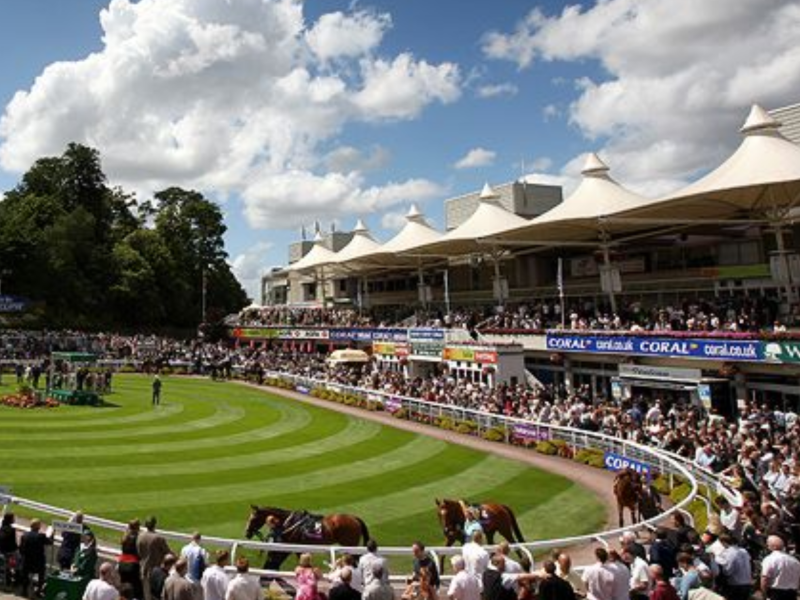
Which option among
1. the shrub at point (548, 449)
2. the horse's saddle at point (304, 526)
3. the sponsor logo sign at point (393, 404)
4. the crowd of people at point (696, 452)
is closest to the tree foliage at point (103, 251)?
the crowd of people at point (696, 452)

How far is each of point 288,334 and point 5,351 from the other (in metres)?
19.1

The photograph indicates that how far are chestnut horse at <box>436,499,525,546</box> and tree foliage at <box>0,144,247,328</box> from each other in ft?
177

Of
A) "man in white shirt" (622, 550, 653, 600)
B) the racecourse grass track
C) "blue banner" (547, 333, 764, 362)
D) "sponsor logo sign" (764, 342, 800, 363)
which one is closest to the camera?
"man in white shirt" (622, 550, 653, 600)

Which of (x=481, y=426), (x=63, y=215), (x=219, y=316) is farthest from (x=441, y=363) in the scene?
(x=63, y=215)

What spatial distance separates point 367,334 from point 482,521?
3458 centimetres

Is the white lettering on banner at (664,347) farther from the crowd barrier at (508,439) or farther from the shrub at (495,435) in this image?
Result: the shrub at (495,435)

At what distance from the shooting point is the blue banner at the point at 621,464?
62.1 feet

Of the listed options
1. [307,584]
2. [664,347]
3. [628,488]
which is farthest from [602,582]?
[664,347]

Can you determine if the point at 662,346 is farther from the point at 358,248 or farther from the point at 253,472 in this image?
the point at 358,248

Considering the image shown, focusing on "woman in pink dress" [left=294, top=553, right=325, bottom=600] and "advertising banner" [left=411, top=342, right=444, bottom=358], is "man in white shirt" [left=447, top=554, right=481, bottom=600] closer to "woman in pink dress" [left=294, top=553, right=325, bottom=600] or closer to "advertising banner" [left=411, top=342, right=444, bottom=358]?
"woman in pink dress" [left=294, top=553, right=325, bottom=600]

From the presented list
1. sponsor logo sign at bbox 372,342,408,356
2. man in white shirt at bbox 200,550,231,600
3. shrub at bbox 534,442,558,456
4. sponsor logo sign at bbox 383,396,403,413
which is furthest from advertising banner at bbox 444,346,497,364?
man in white shirt at bbox 200,550,231,600

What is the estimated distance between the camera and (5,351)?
44.8 m

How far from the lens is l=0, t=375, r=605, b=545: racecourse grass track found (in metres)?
15.6

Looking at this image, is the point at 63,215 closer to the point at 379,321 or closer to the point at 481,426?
the point at 379,321
